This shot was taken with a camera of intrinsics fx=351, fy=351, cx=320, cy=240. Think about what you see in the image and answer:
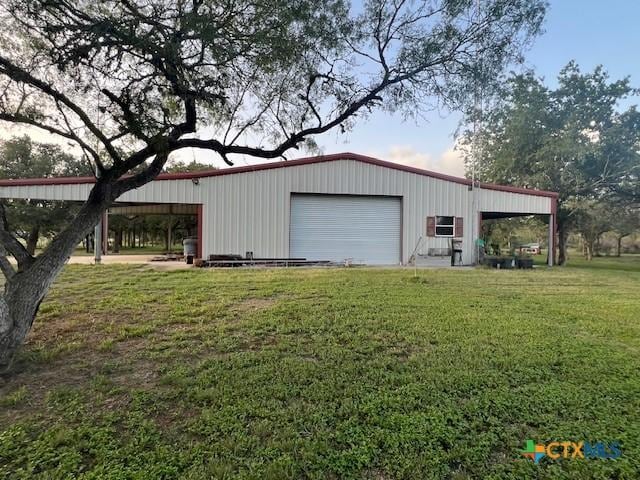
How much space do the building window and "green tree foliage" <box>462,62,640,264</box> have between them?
4.38 metres

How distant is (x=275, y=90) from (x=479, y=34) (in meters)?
2.78

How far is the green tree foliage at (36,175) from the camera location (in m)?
18.0

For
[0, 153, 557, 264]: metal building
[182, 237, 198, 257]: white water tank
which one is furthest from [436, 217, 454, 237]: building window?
[182, 237, 198, 257]: white water tank

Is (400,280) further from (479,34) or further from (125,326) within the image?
(125,326)

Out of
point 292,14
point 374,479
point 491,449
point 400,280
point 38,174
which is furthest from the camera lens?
point 38,174

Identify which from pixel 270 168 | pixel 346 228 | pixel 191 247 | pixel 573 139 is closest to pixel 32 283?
pixel 191 247

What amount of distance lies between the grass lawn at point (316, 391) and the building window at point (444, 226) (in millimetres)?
8441

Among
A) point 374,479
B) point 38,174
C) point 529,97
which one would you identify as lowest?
point 374,479

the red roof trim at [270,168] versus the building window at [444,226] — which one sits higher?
the red roof trim at [270,168]

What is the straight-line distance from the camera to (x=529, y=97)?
16.3 meters

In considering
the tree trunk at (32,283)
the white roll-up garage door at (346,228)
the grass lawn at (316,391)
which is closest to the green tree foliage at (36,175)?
the white roll-up garage door at (346,228)

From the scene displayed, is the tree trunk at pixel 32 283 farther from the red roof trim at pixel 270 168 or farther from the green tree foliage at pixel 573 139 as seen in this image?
the green tree foliage at pixel 573 139

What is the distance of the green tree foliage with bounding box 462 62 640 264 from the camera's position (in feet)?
52.4

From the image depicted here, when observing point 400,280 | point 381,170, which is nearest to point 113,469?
point 400,280
